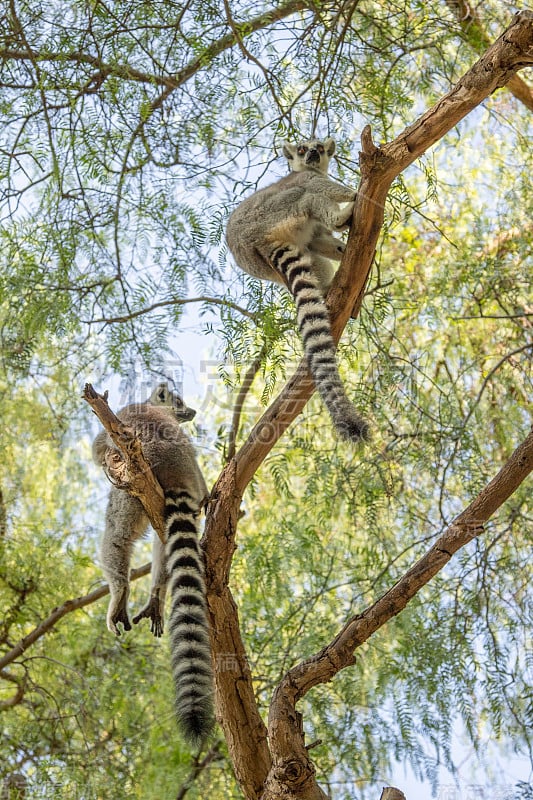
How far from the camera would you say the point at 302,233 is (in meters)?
5.59

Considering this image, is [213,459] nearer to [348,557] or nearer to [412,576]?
[348,557]

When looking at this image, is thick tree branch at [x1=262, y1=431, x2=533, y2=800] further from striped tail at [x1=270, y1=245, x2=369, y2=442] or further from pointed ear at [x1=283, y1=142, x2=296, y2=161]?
pointed ear at [x1=283, y1=142, x2=296, y2=161]

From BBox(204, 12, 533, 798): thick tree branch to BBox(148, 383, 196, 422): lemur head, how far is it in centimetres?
136

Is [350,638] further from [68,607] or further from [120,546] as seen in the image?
[68,607]

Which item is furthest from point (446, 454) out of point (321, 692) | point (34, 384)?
point (34, 384)

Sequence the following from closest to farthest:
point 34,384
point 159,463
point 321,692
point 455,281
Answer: point 159,463 < point 321,692 < point 455,281 < point 34,384

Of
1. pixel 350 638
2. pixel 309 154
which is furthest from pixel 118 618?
pixel 309 154

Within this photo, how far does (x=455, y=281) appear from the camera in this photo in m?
7.30

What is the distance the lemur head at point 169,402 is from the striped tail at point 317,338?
115 cm

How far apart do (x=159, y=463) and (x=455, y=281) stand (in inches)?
134

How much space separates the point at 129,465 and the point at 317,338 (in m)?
1.23

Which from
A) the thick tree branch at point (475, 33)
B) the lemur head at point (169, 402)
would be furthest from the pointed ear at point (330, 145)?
the lemur head at point (169, 402)

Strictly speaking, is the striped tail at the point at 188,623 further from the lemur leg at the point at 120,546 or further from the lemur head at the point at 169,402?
the lemur head at the point at 169,402

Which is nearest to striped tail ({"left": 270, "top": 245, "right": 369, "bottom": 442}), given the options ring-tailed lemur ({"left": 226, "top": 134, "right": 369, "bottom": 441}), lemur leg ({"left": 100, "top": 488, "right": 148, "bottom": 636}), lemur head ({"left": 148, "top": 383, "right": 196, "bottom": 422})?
ring-tailed lemur ({"left": 226, "top": 134, "right": 369, "bottom": 441})
